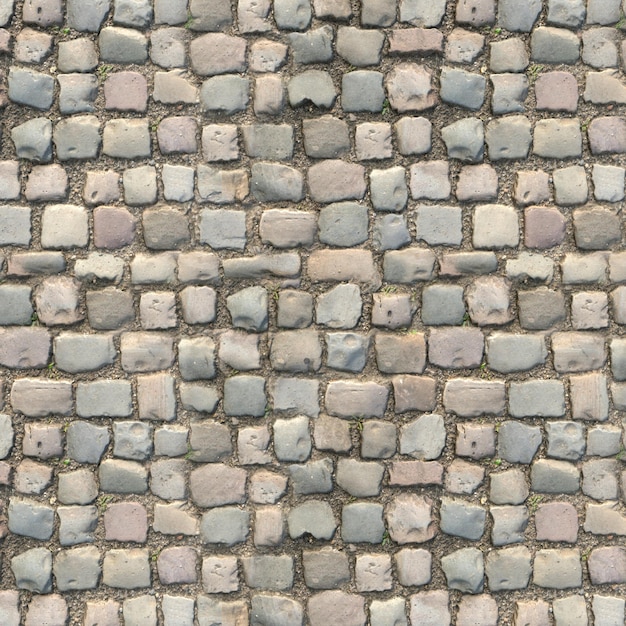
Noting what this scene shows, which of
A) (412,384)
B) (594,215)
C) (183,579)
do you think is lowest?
(183,579)

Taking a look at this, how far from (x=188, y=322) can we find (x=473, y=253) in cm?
113

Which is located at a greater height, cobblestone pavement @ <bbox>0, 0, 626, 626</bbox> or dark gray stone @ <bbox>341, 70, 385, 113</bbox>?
dark gray stone @ <bbox>341, 70, 385, 113</bbox>

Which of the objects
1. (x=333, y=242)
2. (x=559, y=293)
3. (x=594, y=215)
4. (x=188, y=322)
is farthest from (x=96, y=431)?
(x=594, y=215)

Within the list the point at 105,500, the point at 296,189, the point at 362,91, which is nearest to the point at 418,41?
the point at 362,91

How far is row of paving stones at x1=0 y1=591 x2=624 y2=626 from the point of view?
10.1 ft

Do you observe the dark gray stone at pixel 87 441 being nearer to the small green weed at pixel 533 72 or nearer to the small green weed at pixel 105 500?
the small green weed at pixel 105 500

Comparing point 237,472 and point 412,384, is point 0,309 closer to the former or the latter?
point 237,472

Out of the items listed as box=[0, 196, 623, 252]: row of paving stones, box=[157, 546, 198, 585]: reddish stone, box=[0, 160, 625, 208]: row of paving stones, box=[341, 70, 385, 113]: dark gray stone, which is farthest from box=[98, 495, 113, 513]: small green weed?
box=[341, 70, 385, 113]: dark gray stone

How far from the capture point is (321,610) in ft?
10.1

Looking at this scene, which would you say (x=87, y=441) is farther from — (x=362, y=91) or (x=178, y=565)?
(x=362, y=91)

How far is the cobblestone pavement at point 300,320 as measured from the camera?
3.06 m

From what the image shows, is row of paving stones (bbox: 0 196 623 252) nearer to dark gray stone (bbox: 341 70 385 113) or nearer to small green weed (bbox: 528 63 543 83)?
dark gray stone (bbox: 341 70 385 113)

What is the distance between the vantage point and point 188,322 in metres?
3.07

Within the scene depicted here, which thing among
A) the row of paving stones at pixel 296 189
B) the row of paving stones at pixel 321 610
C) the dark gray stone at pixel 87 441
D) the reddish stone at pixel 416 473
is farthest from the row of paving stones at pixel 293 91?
the row of paving stones at pixel 321 610
